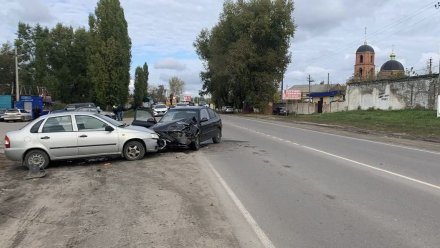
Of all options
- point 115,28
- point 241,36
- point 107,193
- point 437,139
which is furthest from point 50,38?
point 107,193

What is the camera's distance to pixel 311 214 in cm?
711

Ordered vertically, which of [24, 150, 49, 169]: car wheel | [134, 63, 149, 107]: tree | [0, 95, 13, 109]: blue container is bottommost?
[24, 150, 49, 169]: car wheel

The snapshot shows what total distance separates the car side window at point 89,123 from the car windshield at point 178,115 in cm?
376

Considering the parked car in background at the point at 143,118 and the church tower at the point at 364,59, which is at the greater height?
the church tower at the point at 364,59

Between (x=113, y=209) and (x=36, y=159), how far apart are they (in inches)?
232

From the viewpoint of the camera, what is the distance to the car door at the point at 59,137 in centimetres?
1262

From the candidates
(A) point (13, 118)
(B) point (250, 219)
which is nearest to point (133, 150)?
(B) point (250, 219)

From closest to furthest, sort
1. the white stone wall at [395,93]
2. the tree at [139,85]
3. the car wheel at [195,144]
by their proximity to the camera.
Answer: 1. the car wheel at [195,144]
2. the white stone wall at [395,93]
3. the tree at [139,85]

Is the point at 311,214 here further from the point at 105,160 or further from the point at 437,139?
the point at 437,139

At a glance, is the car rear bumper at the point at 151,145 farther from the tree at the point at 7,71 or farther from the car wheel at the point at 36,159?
the tree at the point at 7,71

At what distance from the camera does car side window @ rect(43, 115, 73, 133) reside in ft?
41.9

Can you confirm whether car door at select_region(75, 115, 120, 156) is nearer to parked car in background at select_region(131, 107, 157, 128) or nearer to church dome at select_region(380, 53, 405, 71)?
parked car in background at select_region(131, 107, 157, 128)

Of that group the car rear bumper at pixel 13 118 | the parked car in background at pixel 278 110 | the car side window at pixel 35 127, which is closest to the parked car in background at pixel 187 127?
the car side window at pixel 35 127

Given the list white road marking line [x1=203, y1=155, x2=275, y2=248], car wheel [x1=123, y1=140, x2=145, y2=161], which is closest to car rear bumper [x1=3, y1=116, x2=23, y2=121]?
car wheel [x1=123, y1=140, x2=145, y2=161]
